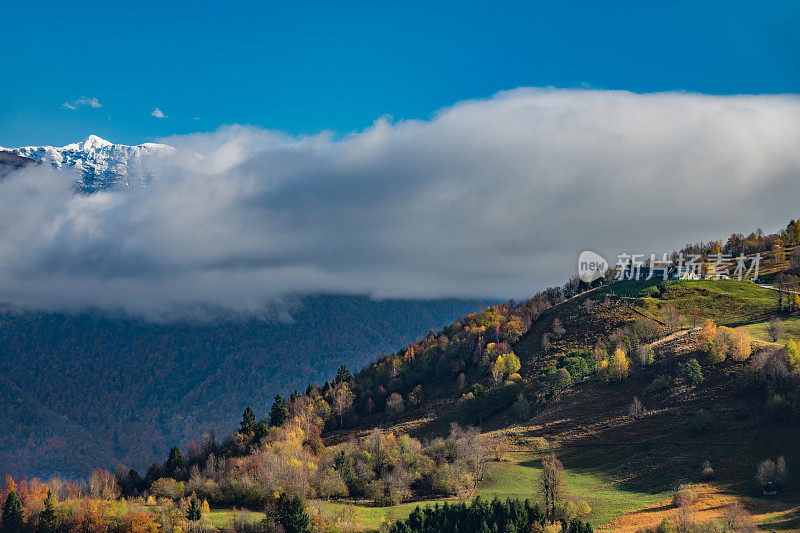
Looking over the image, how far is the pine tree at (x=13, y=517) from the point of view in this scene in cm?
16088

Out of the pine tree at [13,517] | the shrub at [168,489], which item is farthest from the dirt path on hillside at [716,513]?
the pine tree at [13,517]

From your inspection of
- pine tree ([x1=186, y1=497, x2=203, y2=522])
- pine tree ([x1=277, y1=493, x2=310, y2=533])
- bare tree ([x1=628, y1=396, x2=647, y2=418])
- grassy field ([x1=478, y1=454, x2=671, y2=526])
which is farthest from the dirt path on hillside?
pine tree ([x1=186, y1=497, x2=203, y2=522])

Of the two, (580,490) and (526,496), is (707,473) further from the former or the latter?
(526,496)

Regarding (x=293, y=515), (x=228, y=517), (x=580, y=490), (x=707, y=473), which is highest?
(x=707, y=473)

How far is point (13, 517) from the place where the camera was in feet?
531

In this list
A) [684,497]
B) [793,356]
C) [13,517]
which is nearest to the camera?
[684,497]

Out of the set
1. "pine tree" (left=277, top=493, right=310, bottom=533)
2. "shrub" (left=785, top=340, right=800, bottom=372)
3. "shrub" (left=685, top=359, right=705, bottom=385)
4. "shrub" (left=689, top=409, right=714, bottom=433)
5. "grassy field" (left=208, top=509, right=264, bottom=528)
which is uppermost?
"shrub" (left=785, top=340, right=800, bottom=372)

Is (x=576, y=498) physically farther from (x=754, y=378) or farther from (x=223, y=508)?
(x=223, y=508)

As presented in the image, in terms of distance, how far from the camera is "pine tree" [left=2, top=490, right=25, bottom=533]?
160875 millimetres

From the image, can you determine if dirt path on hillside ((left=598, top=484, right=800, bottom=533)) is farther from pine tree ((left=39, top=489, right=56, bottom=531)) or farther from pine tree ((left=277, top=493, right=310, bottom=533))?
pine tree ((left=39, top=489, right=56, bottom=531))

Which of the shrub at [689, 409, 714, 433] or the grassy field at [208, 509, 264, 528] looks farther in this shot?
the shrub at [689, 409, 714, 433]

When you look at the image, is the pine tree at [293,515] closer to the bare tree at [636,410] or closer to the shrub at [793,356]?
the bare tree at [636,410]

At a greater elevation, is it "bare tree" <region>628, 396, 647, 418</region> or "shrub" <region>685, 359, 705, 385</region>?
"shrub" <region>685, 359, 705, 385</region>

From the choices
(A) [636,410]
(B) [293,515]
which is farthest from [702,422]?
(B) [293,515]
